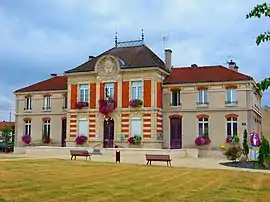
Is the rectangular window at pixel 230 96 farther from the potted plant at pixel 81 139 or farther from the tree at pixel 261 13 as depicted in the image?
the tree at pixel 261 13

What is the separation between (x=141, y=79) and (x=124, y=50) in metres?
5.69

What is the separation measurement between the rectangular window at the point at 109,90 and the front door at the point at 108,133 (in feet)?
6.93

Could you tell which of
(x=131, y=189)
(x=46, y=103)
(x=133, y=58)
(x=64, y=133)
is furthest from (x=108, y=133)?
(x=131, y=189)

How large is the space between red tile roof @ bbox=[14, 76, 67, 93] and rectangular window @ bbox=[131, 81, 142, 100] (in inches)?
314

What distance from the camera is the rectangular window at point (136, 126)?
36.6 meters

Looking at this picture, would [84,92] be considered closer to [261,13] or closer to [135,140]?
[135,140]

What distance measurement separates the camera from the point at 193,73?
38.7 m

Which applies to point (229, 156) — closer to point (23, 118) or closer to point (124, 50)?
point (124, 50)

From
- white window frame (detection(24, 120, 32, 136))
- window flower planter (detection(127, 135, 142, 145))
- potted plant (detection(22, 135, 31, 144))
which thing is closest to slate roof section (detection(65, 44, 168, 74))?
window flower planter (detection(127, 135, 142, 145))

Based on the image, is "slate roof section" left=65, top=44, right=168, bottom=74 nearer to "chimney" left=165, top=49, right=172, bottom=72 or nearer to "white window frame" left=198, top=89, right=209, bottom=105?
"chimney" left=165, top=49, right=172, bottom=72

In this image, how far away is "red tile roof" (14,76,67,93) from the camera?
42.7m

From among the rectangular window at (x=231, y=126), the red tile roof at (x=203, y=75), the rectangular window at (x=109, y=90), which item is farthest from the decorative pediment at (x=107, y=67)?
the rectangular window at (x=231, y=126)

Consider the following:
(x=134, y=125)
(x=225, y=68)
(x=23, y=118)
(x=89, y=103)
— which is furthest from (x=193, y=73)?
(x=23, y=118)

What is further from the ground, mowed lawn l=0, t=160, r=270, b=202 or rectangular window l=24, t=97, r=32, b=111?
rectangular window l=24, t=97, r=32, b=111
